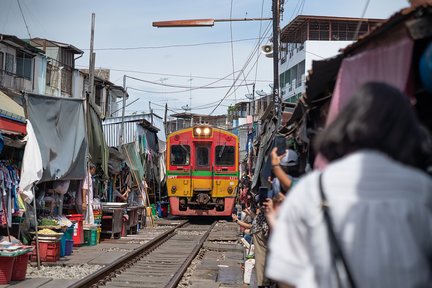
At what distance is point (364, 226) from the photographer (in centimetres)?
175

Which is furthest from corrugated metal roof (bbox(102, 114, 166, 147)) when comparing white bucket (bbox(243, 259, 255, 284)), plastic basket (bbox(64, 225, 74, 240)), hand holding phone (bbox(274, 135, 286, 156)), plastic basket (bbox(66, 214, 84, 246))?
hand holding phone (bbox(274, 135, 286, 156))

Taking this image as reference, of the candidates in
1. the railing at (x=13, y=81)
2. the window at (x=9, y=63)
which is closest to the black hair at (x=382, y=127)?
the railing at (x=13, y=81)

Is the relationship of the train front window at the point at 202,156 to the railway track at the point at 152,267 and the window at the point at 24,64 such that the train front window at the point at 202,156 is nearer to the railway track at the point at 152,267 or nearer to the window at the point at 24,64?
the railway track at the point at 152,267

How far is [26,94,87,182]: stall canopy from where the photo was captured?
11.3 metres

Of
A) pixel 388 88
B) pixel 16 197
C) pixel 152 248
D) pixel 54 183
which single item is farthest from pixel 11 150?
pixel 388 88

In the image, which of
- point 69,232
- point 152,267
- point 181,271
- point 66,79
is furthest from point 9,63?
point 181,271

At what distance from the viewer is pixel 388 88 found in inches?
74.2

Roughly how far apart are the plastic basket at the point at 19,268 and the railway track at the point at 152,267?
1.01 meters

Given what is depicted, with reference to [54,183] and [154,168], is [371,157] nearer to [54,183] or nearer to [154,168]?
[54,183]

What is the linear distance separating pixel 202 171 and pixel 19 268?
12.7 m

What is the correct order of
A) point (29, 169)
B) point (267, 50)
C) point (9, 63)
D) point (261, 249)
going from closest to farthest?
point (261, 249)
point (29, 169)
point (267, 50)
point (9, 63)

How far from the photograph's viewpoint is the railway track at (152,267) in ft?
29.9

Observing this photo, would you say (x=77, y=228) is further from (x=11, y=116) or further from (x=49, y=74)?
(x=49, y=74)

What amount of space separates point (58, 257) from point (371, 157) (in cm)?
995
